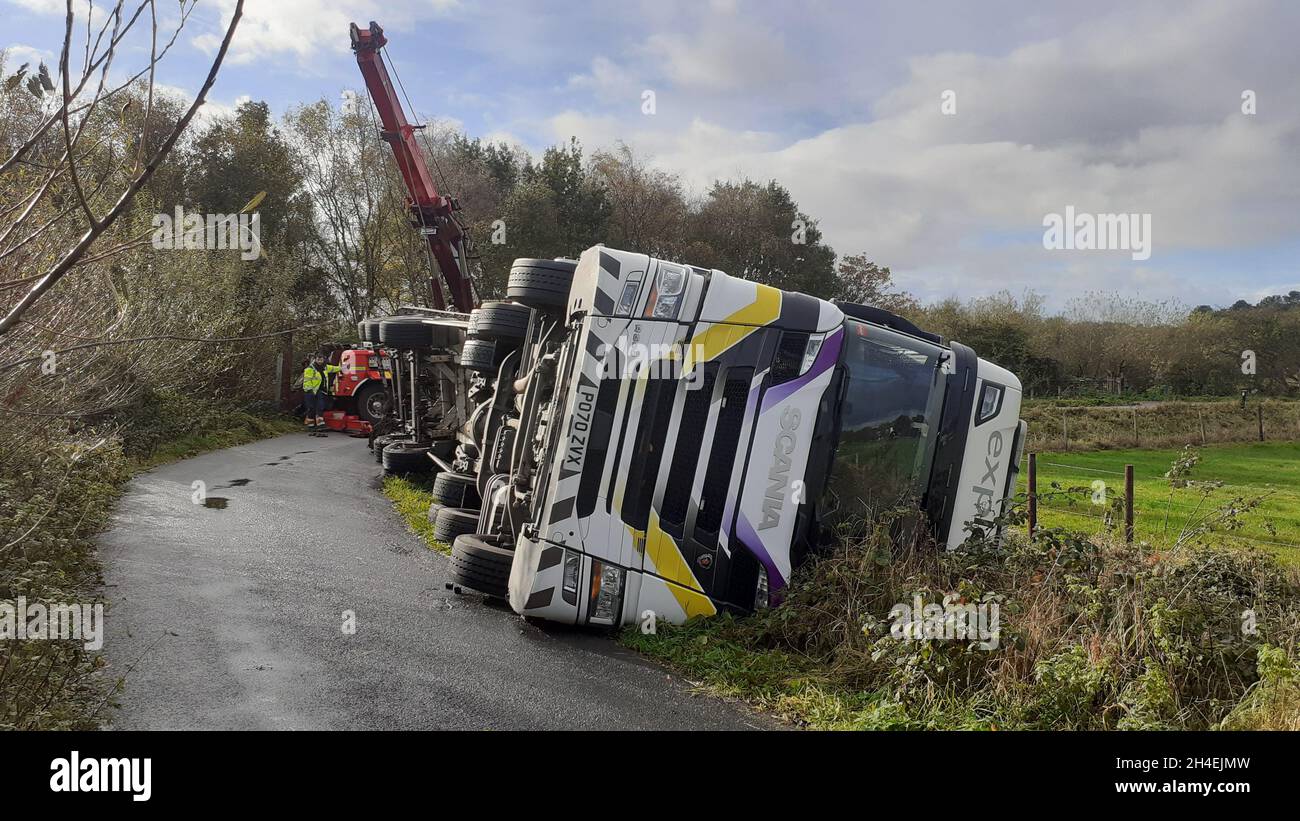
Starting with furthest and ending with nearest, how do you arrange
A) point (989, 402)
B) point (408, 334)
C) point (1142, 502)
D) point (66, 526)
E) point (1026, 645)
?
1. point (1142, 502)
2. point (408, 334)
3. point (66, 526)
4. point (989, 402)
5. point (1026, 645)

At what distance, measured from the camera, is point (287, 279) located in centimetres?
2338

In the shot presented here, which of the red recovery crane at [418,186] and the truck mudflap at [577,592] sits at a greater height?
the red recovery crane at [418,186]

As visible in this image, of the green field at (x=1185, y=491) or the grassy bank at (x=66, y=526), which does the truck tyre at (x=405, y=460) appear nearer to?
the grassy bank at (x=66, y=526)

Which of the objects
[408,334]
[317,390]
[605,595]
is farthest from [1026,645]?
[317,390]

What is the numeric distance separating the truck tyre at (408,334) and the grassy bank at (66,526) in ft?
12.5

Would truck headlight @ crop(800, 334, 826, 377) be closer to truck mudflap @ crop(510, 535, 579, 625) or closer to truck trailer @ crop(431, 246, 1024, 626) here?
truck trailer @ crop(431, 246, 1024, 626)

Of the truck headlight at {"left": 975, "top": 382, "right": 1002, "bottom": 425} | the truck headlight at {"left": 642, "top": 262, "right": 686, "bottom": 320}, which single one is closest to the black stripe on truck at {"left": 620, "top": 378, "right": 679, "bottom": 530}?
the truck headlight at {"left": 642, "top": 262, "right": 686, "bottom": 320}

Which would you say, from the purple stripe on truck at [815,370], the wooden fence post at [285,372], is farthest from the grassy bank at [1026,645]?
the wooden fence post at [285,372]

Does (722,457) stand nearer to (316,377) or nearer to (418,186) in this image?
(418,186)

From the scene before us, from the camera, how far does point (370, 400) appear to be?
21.0 metres

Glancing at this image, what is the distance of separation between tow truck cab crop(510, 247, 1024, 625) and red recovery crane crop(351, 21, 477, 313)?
11569mm
